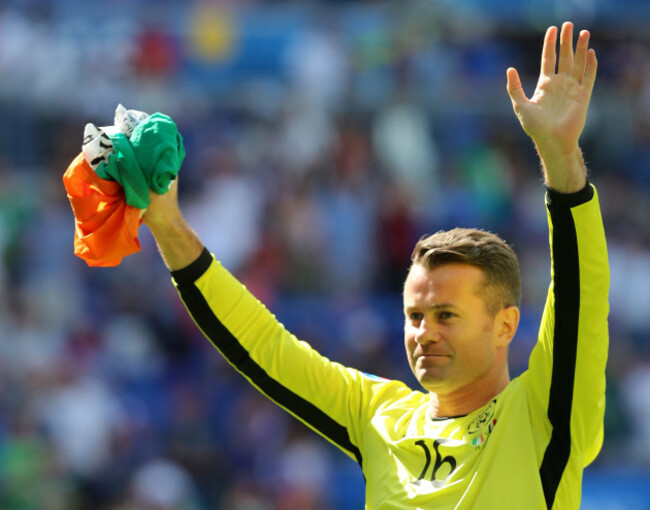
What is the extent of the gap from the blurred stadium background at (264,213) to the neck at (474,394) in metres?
5.09

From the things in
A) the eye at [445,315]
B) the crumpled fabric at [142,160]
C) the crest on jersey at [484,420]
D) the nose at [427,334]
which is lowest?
the crest on jersey at [484,420]

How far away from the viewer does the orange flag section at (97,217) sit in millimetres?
3365

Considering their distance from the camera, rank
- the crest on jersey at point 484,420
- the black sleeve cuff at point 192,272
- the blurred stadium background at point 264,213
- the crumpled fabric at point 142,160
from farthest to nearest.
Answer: the blurred stadium background at point 264,213 < the black sleeve cuff at point 192,272 < the crumpled fabric at point 142,160 < the crest on jersey at point 484,420

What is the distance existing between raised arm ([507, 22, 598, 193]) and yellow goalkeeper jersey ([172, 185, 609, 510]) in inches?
2.7

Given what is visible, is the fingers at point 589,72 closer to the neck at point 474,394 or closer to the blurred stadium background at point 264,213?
the neck at point 474,394

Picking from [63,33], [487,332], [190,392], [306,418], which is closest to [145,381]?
[190,392]

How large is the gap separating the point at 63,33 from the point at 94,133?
22.9 feet

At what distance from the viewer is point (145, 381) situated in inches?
347

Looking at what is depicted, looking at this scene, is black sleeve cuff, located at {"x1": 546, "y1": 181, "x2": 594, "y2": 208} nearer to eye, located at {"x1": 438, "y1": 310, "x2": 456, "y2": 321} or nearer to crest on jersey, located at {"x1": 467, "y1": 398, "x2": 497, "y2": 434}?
eye, located at {"x1": 438, "y1": 310, "x2": 456, "y2": 321}

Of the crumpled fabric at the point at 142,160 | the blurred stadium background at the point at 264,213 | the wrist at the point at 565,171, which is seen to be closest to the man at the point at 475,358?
the wrist at the point at 565,171

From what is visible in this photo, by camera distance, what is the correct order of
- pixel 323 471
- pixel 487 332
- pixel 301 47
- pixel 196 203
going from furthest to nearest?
pixel 301 47 < pixel 196 203 < pixel 323 471 < pixel 487 332

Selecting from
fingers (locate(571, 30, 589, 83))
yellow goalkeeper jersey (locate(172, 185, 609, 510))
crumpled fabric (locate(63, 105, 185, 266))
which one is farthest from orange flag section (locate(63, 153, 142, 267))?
fingers (locate(571, 30, 589, 83))

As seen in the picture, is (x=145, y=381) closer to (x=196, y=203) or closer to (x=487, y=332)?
(x=196, y=203)

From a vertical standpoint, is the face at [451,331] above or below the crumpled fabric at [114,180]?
below
